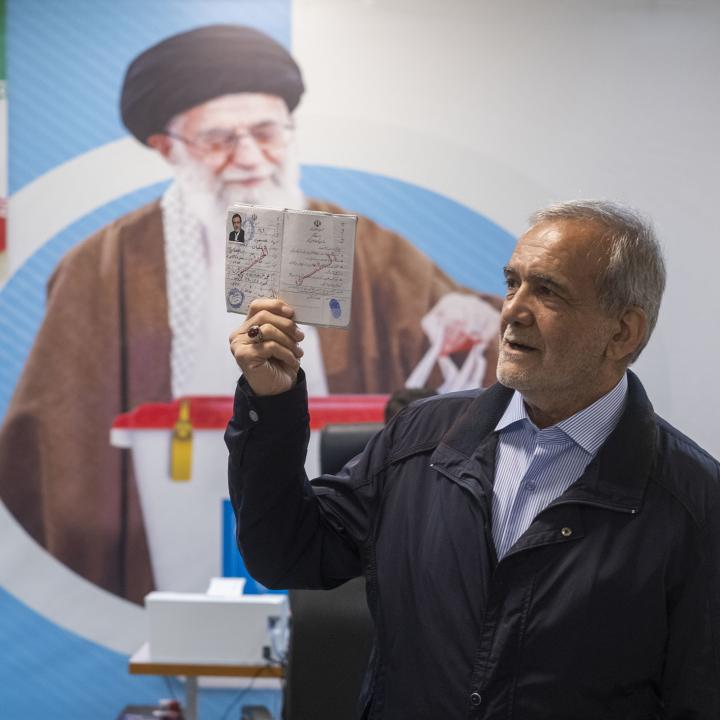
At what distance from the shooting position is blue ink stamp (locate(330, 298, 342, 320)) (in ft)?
4.32

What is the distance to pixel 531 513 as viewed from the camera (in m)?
1.26

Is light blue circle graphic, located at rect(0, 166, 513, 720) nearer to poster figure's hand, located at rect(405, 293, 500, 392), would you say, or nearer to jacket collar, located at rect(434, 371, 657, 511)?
poster figure's hand, located at rect(405, 293, 500, 392)

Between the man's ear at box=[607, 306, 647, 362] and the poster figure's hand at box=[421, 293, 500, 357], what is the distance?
8.09ft

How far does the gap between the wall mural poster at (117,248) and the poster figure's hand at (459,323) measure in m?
0.34

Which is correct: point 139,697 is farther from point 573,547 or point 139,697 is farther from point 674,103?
point 674,103

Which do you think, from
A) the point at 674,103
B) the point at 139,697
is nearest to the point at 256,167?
→ the point at 674,103

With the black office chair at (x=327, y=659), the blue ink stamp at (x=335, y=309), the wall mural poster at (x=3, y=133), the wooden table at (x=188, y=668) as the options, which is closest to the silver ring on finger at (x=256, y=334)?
the blue ink stamp at (x=335, y=309)

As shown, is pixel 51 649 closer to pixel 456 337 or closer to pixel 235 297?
pixel 456 337

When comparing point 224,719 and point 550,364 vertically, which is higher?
point 550,364

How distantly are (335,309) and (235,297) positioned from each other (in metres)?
0.15

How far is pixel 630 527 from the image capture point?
1195 millimetres

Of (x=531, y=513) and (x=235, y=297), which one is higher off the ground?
(x=235, y=297)

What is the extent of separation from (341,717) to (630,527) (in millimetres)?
1146

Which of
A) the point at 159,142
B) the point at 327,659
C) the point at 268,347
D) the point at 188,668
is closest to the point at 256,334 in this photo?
the point at 268,347
